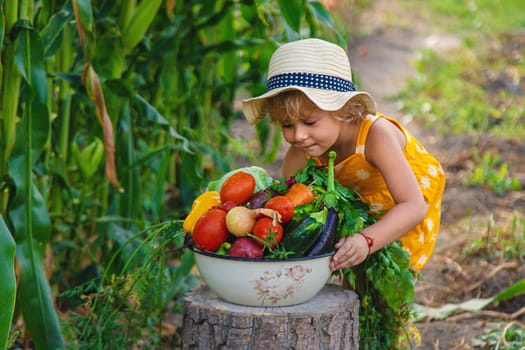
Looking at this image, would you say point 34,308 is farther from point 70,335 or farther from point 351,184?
point 351,184

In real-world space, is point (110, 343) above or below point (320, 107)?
below

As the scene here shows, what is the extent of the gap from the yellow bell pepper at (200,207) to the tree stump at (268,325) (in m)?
0.23

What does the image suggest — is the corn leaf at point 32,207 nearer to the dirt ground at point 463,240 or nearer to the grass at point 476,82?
the dirt ground at point 463,240

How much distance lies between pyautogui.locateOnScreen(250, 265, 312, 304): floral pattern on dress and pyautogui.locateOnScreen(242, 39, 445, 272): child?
0.41 ft

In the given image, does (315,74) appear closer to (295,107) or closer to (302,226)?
(295,107)

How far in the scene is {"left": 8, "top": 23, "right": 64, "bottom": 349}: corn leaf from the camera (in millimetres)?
2664

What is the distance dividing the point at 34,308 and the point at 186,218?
0.62 m

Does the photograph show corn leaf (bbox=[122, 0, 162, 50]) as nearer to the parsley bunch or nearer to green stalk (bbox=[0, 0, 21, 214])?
green stalk (bbox=[0, 0, 21, 214])

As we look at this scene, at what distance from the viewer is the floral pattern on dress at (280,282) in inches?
89.3

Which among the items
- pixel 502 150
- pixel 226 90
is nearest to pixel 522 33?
pixel 502 150

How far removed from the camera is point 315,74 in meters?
2.45

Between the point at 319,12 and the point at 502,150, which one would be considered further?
the point at 502,150

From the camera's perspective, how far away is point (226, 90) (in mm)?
4422

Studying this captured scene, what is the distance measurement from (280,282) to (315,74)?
2.06 feet
